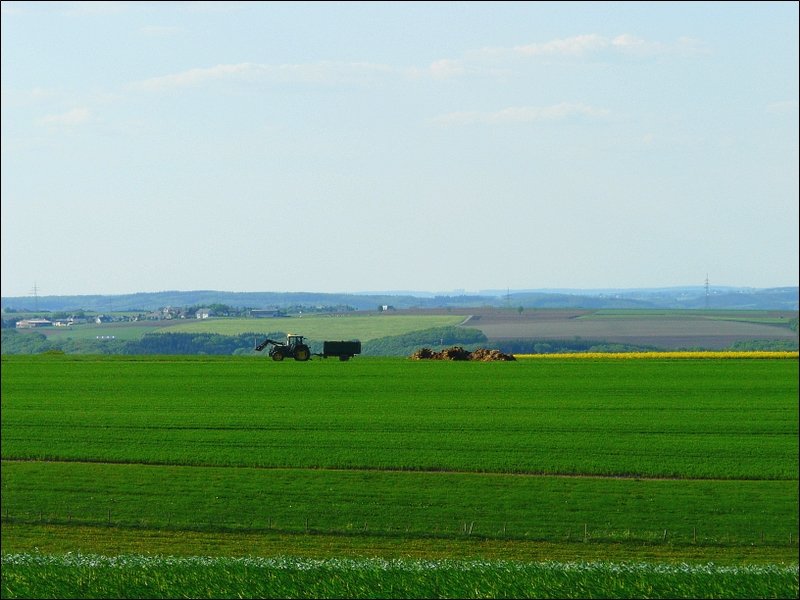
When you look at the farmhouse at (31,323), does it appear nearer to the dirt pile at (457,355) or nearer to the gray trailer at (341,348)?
the gray trailer at (341,348)

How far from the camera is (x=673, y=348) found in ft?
262

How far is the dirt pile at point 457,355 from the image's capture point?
68438mm

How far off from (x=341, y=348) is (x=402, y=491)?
1333 inches

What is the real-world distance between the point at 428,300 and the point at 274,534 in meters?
58.6

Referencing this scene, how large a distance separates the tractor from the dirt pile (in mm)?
8701

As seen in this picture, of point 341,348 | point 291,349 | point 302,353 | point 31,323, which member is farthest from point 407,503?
point 31,323

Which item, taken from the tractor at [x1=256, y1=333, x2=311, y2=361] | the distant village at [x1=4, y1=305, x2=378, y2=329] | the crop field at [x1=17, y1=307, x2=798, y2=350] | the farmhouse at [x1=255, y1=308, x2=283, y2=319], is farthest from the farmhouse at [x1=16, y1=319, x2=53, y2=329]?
the tractor at [x1=256, y1=333, x2=311, y2=361]

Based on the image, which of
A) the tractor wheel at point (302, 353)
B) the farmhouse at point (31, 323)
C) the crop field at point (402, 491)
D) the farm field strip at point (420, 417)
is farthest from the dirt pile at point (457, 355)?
the farmhouse at point (31, 323)

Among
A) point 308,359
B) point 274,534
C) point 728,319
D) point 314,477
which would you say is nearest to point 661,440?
point 314,477

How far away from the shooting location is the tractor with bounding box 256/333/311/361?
64188mm

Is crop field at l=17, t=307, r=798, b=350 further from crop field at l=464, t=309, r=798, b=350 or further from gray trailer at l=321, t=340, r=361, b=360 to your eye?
gray trailer at l=321, t=340, r=361, b=360

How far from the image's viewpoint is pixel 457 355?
224 feet

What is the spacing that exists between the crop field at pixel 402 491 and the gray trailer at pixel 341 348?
10.9 metres

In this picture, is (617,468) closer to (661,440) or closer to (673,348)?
(661,440)
